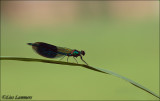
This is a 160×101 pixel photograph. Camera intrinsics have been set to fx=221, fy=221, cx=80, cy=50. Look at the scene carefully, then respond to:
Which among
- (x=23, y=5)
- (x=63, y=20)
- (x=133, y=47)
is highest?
(x=23, y=5)

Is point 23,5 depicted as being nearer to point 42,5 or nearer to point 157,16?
point 42,5

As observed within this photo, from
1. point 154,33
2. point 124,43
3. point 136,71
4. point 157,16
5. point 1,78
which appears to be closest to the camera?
point 1,78

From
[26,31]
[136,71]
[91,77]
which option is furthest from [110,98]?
[26,31]

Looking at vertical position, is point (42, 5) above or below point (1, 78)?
above

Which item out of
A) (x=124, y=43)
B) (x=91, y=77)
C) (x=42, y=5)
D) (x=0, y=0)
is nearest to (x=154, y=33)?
(x=124, y=43)

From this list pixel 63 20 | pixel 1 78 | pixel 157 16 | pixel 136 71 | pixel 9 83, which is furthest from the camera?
pixel 63 20

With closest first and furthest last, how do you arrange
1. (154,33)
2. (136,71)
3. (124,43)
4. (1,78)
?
1. (1,78)
2. (136,71)
3. (124,43)
4. (154,33)

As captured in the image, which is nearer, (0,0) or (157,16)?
(157,16)

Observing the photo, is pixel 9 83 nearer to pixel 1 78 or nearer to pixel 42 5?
pixel 1 78

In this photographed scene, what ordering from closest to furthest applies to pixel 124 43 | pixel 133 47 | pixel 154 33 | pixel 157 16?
pixel 133 47 → pixel 124 43 → pixel 154 33 → pixel 157 16
